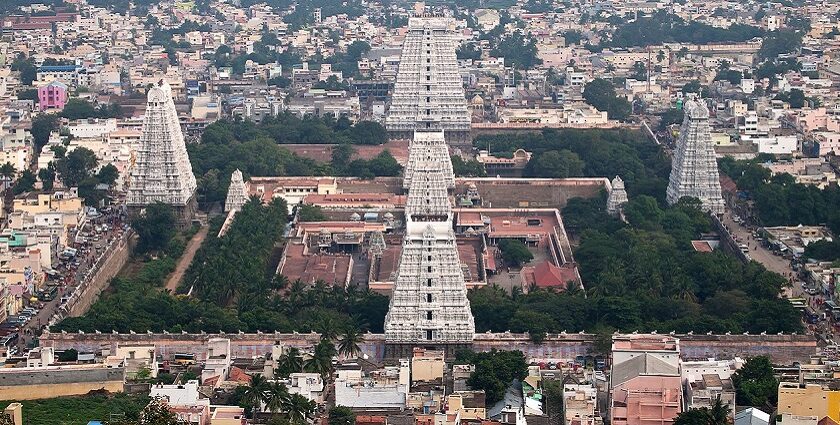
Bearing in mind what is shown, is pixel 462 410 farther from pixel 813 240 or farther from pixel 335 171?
pixel 335 171

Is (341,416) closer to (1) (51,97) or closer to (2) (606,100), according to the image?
(2) (606,100)

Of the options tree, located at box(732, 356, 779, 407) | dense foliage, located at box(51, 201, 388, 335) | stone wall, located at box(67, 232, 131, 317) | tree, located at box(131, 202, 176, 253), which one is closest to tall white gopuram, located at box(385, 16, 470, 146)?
tree, located at box(131, 202, 176, 253)

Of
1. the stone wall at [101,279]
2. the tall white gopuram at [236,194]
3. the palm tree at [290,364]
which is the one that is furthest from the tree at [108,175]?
the palm tree at [290,364]

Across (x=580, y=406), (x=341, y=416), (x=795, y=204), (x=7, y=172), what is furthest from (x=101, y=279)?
(x=795, y=204)

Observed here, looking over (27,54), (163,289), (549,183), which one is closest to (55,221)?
(163,289)

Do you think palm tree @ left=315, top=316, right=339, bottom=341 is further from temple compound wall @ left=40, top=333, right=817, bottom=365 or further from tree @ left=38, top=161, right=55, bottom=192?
tree @ left=38, top=161, right=55, bottom=192

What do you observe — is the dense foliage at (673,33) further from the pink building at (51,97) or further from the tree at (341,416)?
the tree at (341,416)
